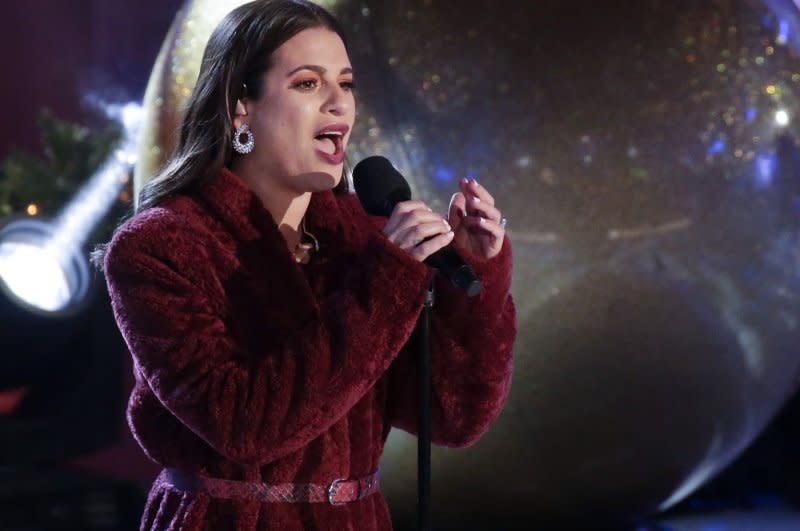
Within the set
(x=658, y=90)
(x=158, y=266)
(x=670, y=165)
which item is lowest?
(x=158, y=266)

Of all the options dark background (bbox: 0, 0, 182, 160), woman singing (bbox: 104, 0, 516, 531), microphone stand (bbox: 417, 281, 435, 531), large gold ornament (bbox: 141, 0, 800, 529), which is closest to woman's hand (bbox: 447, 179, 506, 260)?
woman singing (bbox: 104, 0, 516, 531)

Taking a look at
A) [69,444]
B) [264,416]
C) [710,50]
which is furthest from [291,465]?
[69,444]

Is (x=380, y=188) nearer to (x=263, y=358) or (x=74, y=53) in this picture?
(x=263, y=358)

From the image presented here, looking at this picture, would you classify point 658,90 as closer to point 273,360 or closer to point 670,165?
point 670,165

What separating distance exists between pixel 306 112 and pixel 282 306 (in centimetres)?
20

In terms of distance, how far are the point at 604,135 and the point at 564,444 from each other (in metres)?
0.48

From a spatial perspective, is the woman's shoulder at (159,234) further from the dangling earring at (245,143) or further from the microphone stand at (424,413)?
the microphone stand at (424,413)

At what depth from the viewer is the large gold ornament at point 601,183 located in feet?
5.44

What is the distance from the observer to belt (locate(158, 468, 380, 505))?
45.5 inches

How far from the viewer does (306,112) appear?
3.93ft

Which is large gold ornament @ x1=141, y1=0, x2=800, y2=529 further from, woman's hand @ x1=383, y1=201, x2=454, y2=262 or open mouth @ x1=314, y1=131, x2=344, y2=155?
woman's hand @ x1=383, y1=201, x2=454, y2=262

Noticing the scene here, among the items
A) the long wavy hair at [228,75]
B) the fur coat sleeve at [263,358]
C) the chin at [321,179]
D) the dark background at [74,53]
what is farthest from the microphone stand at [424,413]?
the dark background at [74,53]

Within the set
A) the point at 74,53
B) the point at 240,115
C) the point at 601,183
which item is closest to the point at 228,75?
the point at 240,115

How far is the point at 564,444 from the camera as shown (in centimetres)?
178
